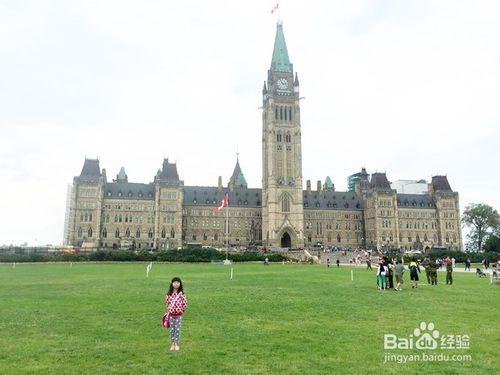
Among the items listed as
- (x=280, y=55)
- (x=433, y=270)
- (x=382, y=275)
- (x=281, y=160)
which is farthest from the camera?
(x=280, y=55)

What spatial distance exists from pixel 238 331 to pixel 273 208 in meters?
102

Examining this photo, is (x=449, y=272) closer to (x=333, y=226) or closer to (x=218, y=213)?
(x=218, y=213)

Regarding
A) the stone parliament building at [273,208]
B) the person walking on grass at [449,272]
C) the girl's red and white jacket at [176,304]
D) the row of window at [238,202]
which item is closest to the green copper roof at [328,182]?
the stone parliament building at [273,208]

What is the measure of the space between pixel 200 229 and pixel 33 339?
365ft

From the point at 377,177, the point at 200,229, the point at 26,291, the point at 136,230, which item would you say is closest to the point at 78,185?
the point at 136,230

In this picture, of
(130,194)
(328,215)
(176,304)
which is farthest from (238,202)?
(176,304)

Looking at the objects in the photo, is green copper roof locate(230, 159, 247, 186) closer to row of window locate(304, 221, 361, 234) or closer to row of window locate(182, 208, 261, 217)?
row of window locate(182, 208, 261, 217)

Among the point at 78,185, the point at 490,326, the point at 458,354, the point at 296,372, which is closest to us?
the point at 296,372

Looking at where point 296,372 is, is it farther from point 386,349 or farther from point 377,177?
point 377,177

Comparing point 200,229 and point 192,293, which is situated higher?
point 200,229

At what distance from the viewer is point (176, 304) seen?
1178 cm

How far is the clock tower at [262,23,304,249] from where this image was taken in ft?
380

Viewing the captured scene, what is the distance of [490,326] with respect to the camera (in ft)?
47.9

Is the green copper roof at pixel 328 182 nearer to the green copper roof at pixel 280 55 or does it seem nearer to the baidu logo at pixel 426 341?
the green copper roof at pixel 280 55
